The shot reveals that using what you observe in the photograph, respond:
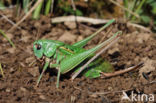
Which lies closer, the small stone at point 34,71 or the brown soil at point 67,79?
the brown soil at point 67,79

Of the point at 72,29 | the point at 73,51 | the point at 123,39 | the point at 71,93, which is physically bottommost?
the point at 71,93

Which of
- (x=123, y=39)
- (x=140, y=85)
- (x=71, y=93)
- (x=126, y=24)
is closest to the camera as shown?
(x=71, y=93)

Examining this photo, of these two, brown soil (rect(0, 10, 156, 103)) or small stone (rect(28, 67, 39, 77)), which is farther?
small stone (rect(28, 67, 39, 77))

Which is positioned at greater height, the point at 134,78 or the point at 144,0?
the point at 144,0

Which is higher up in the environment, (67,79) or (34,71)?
(34,71)

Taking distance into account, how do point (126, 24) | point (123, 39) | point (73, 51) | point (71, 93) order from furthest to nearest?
point (126, 24) < point (123, 39) < point (73, 51) < point (71, 93)

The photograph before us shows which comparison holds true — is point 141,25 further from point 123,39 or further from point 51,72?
point 51,72

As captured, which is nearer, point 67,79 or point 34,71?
point 67,79

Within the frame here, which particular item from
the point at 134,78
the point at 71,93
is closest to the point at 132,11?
the point at 134,78
